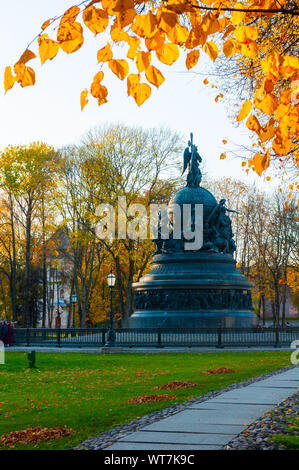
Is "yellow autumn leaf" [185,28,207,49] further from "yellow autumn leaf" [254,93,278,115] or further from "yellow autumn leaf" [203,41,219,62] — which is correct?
"yellow autumn leaf" [254,93,278,115]

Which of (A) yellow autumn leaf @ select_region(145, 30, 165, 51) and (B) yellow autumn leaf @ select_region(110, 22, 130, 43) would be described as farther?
(B) yellow autumn leaf @ select_region(110, 22, 130, 43)

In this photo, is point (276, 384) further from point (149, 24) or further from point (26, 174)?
point (26, 174)

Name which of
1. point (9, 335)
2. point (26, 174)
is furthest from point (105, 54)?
point (26, 174)

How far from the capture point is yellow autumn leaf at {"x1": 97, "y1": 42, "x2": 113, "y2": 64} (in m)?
5.76

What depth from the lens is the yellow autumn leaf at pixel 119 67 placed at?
18.6 ft

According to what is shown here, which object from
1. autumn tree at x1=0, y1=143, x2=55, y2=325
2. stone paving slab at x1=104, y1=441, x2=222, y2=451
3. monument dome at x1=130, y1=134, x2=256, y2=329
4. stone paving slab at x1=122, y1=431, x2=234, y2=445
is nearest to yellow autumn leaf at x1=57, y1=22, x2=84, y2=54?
stone paving slab at x1=104, y1=441, x2=222, y2=451

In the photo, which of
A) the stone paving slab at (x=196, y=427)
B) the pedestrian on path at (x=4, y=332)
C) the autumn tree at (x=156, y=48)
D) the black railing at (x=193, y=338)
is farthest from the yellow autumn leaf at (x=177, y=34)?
the pedestrian on path at (x=4, y=332)

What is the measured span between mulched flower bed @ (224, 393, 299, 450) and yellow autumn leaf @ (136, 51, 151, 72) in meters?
4.12

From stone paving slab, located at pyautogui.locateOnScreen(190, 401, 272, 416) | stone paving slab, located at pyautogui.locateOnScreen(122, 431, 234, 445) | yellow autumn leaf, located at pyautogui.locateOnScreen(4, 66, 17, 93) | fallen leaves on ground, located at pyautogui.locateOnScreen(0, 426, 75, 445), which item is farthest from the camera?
stone paving slab, located at pyautogui.locateOnScreen(190, 401, 272, 416)

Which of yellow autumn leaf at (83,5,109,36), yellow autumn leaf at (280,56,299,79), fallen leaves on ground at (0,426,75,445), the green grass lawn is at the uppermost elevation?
yellow autumn leaf at (83,5,109,36)

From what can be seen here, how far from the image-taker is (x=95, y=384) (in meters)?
15.1

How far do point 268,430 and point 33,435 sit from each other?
3.10 meters

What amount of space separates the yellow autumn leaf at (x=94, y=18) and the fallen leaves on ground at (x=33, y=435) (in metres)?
5.24
